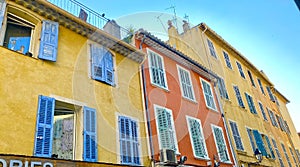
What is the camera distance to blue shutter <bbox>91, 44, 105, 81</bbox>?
27.6 feet

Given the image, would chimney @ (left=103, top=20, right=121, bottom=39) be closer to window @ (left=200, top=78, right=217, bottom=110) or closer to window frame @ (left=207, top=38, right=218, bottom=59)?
window @ (left=200, top=78, right=217, bottom=110)

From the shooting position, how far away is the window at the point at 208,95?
566 inches

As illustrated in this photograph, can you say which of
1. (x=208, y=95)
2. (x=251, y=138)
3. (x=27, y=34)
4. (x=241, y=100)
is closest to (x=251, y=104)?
(x=241, y=100)

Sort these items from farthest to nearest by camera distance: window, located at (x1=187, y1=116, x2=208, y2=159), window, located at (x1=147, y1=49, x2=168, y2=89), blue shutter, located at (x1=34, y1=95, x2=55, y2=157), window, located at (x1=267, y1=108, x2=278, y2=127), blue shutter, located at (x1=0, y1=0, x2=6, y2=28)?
window, located at (x1=267, y1=108, x2=278, y2=127), window, located at (x1=187, y1=116, x2=208, y2=159), window, located at (x1=147, y1=49, x2=168, y2=89), blue shutter, located at (x1=0, y1=0, x2=6, y2=28), blue shutter, located at (x1=34, y1=95, x2=55, y2=157)

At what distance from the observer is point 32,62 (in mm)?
6781

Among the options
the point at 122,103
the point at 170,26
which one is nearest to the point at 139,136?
the point at 122,103

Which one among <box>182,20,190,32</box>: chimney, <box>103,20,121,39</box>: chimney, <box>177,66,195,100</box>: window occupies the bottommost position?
<box>177,66,195,100</box>: window

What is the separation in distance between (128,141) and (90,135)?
151 cm

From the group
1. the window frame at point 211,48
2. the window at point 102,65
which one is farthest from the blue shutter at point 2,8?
the window frame at point 211,48

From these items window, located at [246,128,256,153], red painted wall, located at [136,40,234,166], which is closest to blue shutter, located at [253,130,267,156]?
window, located at [246,128,256,153]

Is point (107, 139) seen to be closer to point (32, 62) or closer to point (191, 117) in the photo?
point (32, 62)

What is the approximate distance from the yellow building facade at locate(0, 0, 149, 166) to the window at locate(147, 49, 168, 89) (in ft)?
5.67

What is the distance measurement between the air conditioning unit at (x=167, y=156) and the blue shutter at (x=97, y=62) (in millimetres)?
3349

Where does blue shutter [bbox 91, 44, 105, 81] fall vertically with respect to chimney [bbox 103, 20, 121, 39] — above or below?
below
